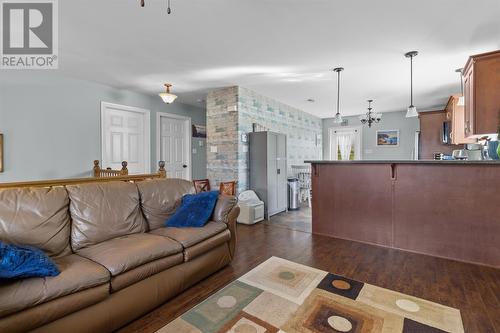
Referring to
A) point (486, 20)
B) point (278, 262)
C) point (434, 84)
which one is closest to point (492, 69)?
point (486, 20)

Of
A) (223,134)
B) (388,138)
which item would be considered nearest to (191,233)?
(223,134)

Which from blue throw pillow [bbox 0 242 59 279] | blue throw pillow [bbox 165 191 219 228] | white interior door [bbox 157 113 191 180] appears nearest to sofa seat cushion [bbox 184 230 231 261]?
blue throw pillow [bbox 165 191 219 228]

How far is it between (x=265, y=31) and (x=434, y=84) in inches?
146

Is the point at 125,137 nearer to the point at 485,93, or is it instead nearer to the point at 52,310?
the point at 52,310

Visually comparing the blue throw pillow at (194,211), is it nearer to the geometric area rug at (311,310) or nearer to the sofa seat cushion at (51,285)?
the geometric area rug at (311,310)

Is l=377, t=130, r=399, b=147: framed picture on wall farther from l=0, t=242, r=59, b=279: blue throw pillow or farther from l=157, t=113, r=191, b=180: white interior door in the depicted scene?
l=0, t=242, r=59, b=279: blue throw pillow

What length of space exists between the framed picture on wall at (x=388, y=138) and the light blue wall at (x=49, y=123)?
273 inches

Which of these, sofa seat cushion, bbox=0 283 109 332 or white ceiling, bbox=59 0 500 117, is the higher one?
white ceiling, bbox=59 0 500 117

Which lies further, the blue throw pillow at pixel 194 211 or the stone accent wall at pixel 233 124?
the stone accent wall at pixel 233 124

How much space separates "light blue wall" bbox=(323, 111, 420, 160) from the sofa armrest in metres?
6.21

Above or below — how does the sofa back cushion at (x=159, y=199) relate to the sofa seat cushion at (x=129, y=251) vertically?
above

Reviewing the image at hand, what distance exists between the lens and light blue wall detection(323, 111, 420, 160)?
22.3 feet

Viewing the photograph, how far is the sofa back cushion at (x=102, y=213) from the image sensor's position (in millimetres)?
1915

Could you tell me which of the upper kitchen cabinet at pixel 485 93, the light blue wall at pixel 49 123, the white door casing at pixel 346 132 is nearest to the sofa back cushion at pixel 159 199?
the light blue wall at pixel 49 123
